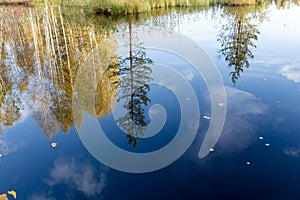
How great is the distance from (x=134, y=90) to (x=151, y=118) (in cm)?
171

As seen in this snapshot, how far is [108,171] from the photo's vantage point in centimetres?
518

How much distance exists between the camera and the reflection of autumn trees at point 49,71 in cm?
752

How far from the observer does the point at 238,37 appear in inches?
540

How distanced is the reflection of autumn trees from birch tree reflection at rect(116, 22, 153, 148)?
17.0 inches

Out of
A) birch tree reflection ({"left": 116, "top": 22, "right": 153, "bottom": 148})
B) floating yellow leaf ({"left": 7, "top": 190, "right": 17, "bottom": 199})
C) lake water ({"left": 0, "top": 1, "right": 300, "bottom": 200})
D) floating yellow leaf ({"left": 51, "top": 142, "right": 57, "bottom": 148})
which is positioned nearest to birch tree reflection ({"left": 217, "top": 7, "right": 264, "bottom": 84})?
lake water ({"left": 0, "top": 1, "right": 300, "bottom": 200})

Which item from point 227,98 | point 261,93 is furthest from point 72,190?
point 261,93

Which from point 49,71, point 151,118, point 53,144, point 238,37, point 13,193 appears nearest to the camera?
point 13,193

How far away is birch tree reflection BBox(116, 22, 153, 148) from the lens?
6580 millimetres

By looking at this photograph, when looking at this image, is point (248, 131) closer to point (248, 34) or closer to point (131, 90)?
point (131, 90)

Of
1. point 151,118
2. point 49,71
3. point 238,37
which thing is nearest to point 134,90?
point 151,118

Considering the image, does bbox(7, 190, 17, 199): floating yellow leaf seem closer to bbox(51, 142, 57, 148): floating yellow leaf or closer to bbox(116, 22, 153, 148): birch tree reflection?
bbox(51, 142, 57, 148): floating yellow leaf

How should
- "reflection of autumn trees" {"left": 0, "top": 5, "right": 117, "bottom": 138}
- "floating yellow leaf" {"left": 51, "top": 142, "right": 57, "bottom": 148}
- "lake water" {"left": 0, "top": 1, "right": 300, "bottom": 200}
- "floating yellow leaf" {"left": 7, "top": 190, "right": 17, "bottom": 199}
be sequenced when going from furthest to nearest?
"reflection of autumn trees" {"left": 0, "top": 5, "right": 117, "bottom": 138}, "floating yellow leaf" {"left": 51, "top": 142, "right": 57, "bottom": 148}, "lake water" {"left": 0, "top": 1, "right": 300, "bottom": 200}, "floating yellow leaf" {"left": 7, "top": 190, "right": 17, "bottom": 199}

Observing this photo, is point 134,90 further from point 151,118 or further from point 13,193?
point 13,193

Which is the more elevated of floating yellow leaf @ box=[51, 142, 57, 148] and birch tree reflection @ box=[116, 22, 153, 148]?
birch tree reflection @ box=[116, 22, 153, 148]
